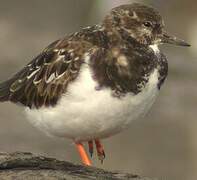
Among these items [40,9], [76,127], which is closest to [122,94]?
[76,127]

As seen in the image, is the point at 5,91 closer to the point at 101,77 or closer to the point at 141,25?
the point at 101,77

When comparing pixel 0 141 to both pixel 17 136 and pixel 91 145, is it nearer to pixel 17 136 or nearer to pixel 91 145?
pixel 17 136

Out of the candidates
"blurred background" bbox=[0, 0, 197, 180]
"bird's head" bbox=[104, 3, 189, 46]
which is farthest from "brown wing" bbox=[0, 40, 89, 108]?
"blurred background" bbox=[0, 0, 197, 180]

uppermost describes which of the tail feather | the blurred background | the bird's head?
the bird's head

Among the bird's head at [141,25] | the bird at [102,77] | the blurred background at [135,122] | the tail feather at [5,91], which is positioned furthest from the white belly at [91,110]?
the blurred background at [135,122]

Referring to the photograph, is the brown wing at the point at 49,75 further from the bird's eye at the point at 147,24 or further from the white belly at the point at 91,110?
the bird's eye at the point at 147,24

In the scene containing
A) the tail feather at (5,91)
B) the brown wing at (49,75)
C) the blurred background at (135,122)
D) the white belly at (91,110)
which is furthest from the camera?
the blurred background at (135,122)

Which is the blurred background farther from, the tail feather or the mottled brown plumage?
the mottled brown plumage

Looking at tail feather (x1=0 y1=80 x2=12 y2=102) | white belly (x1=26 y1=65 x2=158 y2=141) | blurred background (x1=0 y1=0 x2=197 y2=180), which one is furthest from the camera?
blurred background (x1=0 y1=0 x2=197 y2=180)
